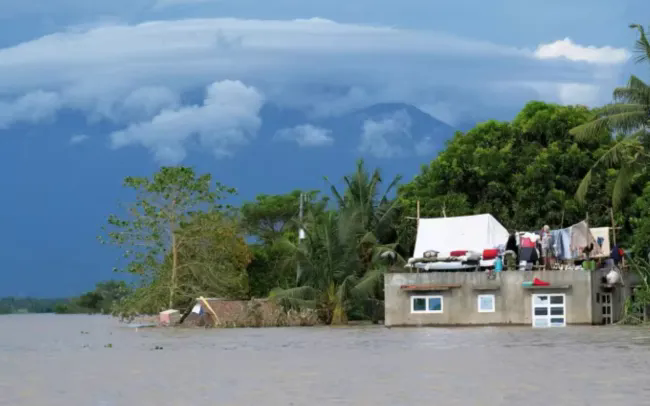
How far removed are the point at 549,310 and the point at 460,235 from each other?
278 inches

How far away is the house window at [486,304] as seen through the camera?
149 ft

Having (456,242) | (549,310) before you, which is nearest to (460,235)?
(456,242)

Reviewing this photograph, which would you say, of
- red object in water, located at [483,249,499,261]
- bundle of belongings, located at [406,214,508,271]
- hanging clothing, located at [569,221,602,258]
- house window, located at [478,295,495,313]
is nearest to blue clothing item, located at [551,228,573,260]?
hanging clothing, located at [569,221,602,258]

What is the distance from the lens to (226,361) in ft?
85.8

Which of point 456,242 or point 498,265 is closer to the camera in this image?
point 498,265

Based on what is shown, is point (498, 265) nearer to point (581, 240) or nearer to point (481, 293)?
point (481, 293)

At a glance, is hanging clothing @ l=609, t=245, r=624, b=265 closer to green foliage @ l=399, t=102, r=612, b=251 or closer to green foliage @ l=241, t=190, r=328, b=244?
green foliage @ l=399, t=102, r=612, b=251

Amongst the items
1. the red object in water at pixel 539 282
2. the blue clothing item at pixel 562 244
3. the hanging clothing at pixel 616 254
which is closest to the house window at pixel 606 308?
the red object in water at pixel 539 282

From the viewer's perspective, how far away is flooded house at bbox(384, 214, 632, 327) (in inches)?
1741

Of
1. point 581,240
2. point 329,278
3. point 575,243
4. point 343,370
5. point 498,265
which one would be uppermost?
point 581,240

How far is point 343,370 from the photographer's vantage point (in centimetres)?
2278

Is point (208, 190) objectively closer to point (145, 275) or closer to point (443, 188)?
point (145, 275)

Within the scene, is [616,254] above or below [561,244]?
below

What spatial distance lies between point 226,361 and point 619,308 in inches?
945
